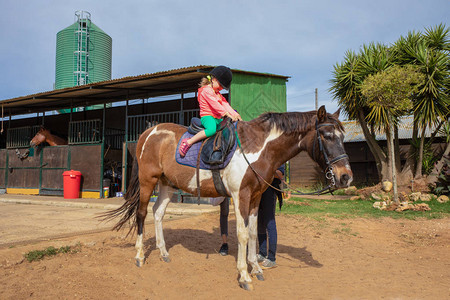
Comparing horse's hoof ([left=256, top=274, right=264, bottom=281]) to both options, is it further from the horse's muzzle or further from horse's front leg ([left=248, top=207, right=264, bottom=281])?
the horse's muzzle

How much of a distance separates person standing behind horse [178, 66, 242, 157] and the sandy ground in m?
1.55

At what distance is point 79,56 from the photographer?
32.8 metres

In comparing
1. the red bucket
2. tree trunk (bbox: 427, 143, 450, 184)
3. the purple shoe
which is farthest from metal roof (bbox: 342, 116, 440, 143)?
the purple shoe

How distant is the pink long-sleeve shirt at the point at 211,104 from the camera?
381cm

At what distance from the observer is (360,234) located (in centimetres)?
591

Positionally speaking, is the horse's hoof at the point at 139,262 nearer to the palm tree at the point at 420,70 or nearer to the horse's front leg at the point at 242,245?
Result: the horse's front leg at the point at 242,245

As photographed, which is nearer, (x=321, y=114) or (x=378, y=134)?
(x=321, y=114)

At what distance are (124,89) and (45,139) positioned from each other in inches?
168

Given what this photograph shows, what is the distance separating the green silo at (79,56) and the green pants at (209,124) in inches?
1281

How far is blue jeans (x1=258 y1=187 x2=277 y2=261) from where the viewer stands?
3998mm

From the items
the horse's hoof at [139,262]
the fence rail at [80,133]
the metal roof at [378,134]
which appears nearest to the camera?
the horse's hoof at [139,262]

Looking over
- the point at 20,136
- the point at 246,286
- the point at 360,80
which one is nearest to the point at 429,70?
the point at 360,80

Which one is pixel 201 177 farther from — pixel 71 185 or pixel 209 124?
pixel 71 185

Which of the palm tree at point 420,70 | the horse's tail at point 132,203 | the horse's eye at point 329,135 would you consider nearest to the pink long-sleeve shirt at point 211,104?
the horse's eye at point 329,135
